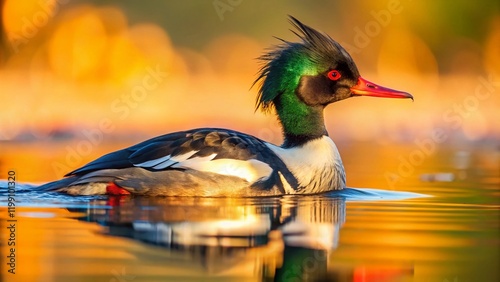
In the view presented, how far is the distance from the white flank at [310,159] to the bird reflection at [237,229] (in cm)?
33

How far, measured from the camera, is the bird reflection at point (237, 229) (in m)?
7.09

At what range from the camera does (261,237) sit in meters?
8.10

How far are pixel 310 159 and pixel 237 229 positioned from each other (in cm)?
300

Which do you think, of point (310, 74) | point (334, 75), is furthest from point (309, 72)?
point (334, 75)

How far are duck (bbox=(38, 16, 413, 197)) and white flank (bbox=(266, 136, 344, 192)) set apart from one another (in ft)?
0.03

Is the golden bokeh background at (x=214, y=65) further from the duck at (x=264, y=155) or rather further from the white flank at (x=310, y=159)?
the white flank at (x=310, y=159)

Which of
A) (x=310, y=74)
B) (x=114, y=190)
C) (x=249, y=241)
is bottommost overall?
(x=249, y=241)

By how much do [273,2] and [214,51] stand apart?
64.2 inches

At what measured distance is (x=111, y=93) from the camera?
821 inches

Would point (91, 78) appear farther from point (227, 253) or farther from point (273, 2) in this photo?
point (227, 253)

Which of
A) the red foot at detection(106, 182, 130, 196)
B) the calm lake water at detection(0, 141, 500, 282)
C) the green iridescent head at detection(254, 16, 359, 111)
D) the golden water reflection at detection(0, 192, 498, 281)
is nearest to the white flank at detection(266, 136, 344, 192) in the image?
the calm lake water at detection(0, 141, 500, 282)

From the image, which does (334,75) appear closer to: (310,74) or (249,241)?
(310,74)

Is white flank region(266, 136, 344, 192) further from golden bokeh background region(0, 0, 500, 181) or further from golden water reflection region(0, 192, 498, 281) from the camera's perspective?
golden bokeh background region(0, 0, 500, 181)

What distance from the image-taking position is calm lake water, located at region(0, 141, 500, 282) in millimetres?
6859
